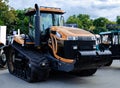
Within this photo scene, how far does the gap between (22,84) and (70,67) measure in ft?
6.54

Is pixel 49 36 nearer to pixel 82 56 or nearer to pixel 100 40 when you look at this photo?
pixel 82 56

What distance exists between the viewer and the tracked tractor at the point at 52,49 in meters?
12.1

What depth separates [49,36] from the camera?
43.3 ft

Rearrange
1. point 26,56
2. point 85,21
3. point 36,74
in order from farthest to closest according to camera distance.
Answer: point 85,21
point 26,56
point 36,74

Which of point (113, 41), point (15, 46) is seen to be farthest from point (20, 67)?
point (113, 41)

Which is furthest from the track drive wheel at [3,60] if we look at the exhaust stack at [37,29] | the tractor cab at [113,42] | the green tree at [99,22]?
the green tree at [99,22]

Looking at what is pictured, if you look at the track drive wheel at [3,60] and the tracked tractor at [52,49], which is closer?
the tracked tractor at [52,49]

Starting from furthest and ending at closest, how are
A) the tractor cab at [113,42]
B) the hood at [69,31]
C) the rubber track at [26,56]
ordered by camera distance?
the tractor cab at [113,42] → the rubber track at [26,56] → the hood at [69,31]

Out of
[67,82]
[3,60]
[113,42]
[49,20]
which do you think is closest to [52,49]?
[67,82]

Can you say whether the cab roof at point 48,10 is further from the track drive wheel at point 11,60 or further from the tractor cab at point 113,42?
the tractor cab at point 113,42

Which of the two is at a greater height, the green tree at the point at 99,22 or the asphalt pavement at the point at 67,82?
the green tree at the point at 99,22

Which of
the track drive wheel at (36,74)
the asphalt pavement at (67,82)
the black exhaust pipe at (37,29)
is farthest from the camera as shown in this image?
the black exhaust pipe at (37,29)

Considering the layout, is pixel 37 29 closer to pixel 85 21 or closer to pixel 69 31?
pixel 69 31

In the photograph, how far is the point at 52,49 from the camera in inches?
506
